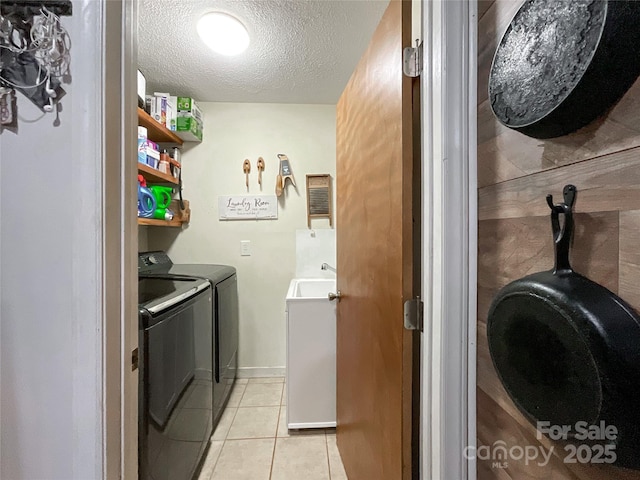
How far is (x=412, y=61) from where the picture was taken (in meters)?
0.85

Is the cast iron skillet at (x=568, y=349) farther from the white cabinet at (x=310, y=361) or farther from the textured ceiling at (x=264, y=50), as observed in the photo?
the textured ceiling at (x=264, y=50)

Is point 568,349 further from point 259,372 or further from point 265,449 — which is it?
point 259,372

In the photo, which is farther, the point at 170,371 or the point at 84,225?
the point at 170,371

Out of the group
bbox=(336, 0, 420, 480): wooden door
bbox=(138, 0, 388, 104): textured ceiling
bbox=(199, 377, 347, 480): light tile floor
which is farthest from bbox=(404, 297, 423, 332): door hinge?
bbox=(138, 0, 388, 104): textured ceiling

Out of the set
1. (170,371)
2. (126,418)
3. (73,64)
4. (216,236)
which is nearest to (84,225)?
(73,64)

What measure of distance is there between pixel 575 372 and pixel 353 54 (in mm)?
2018

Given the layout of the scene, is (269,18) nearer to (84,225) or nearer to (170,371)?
(84,225)

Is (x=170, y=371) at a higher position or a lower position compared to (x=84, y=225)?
lower

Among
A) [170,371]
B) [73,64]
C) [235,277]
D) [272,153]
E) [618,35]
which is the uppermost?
[272,153]

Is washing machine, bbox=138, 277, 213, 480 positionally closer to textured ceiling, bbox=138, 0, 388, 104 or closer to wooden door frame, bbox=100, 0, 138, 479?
wooden door frame, bbox=100, 0, 138, 479

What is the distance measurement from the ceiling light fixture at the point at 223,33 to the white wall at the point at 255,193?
81 centimetres

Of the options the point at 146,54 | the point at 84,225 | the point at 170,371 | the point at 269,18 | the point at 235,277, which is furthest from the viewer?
the point at 235,277

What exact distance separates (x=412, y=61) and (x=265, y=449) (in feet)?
6.83

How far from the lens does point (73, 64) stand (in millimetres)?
640
